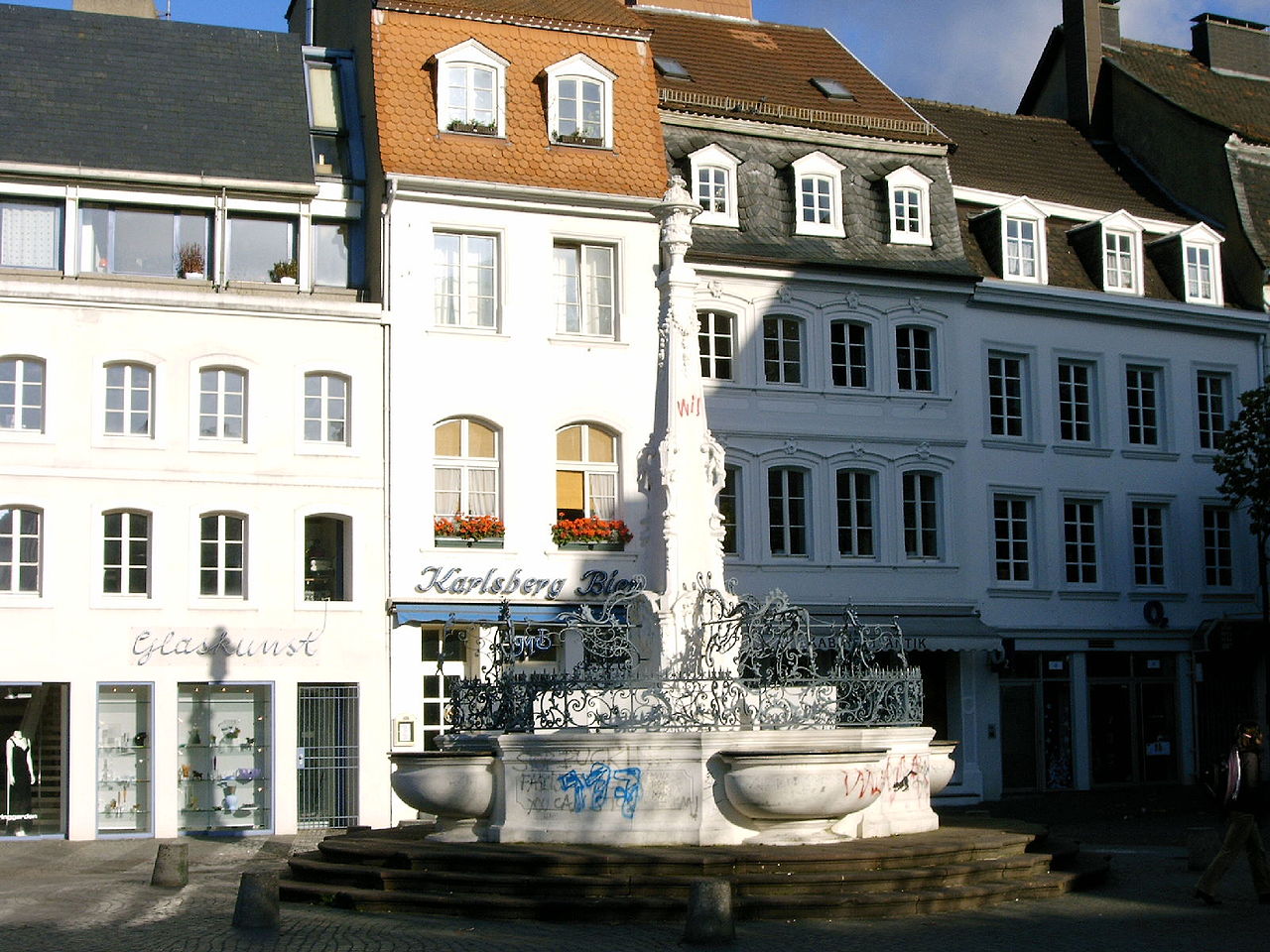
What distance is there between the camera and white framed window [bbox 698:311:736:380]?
3472 cm

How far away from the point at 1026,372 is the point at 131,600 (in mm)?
18512

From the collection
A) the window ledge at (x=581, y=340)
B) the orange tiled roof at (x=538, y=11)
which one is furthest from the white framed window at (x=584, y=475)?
the orange tiled roof at (x=538, y=11)

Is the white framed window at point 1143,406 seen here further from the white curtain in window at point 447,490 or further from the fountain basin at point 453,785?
the fountain basin at point 453,785

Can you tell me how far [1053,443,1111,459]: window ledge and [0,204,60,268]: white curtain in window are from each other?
19976mm

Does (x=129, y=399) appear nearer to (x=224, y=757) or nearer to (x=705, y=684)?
(x=224, y=757)

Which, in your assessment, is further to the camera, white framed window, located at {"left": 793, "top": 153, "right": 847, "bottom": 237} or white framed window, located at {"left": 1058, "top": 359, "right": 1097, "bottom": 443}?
white framed window, located at {"left": 1058, "top": 359, "right": 1097, "bottom": 443}

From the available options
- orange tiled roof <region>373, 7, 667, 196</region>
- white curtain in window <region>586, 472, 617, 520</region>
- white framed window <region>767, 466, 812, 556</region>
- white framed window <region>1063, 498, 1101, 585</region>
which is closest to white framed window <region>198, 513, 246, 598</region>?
white curtain in window <region>586, 472, 617, 520</region>

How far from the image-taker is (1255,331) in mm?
40375

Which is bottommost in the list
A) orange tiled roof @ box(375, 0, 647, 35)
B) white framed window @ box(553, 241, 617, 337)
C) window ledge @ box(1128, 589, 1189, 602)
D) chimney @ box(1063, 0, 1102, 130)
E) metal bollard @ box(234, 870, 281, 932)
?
metal bollard @ box(234, 870, 281, 932)

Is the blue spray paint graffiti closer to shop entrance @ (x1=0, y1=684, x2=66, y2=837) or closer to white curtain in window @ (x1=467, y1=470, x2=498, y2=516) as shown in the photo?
shop entrance @ (x1=0, y1=684, x2=66, y2=837)

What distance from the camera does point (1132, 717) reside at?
38312 mm

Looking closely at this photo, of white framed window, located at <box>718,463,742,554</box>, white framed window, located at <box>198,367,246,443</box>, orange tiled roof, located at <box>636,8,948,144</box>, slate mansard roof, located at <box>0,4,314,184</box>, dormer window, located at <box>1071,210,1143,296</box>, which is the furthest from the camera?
dormer window, located at <box>1071,210,1143,296</box>

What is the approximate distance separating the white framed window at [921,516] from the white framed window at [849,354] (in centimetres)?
207

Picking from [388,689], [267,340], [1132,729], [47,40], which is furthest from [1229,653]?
[47,40]
